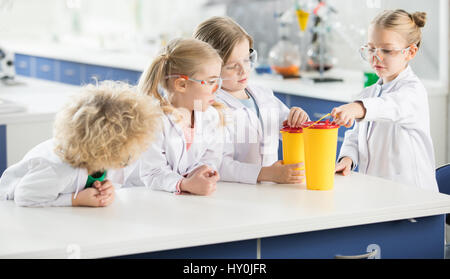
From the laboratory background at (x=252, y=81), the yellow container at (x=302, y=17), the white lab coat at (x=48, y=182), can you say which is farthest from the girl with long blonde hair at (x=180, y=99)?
the yellow container at (x=302, y=17)

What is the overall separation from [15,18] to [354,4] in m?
4.39

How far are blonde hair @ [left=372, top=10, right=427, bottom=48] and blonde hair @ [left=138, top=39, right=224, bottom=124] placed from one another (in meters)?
0.58

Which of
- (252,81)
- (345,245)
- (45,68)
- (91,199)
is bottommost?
(345,245)

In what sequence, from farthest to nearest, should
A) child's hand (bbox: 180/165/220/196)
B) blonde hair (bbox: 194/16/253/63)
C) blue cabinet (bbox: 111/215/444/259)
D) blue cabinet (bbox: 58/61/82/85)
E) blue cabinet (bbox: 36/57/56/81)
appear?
blue cabinet (bbox: 36/57/56/81) → blue cabinet (bbox: 58/61/82/85) → blonde hair (bbox: 194/16/253/63) → child's hand (bbox: 180/165/220/196) → blue cabinet (bbox: 111/215/444/259)

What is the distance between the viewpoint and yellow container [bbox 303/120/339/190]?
1.59 m

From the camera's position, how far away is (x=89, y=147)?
141 cm

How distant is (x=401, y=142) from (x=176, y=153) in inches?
28.6

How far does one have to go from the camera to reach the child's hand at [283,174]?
1.69 meters

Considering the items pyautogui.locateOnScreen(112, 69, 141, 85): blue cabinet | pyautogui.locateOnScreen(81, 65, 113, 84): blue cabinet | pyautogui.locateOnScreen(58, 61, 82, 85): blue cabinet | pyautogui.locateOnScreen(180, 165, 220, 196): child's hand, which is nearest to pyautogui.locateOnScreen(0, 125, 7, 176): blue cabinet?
pyautogui.locateOnScreen(180, 165, 220, 196): child's hand

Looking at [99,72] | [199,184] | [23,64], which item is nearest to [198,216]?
[199,184]

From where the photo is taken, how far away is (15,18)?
7000 mm

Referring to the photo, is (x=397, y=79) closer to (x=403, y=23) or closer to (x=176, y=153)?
(x=403, y=23)

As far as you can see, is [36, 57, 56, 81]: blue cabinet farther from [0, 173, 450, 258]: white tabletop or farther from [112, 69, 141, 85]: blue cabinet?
[0, 173, 450, 258]: white tabletop

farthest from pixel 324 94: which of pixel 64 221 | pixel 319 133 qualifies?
pixel 64 221
